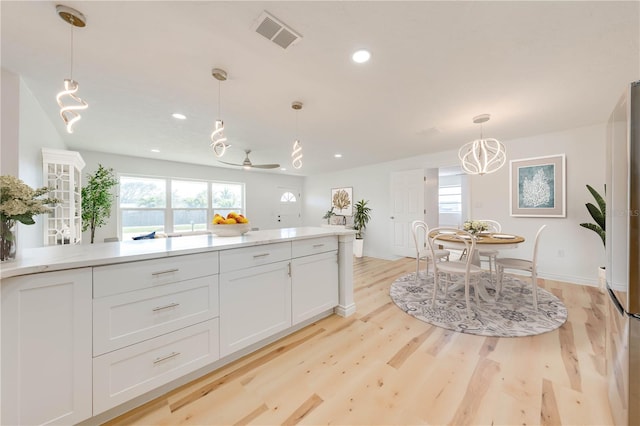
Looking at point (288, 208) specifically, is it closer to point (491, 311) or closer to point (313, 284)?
point (313, 284)

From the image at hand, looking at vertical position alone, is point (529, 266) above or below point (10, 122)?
below

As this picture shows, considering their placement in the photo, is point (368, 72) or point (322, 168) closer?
point (368, 72)

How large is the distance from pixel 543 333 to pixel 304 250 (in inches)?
93.0

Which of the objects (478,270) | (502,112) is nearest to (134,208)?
(478,270)

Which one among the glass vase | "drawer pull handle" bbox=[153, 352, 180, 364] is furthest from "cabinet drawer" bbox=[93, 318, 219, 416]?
the glass vase

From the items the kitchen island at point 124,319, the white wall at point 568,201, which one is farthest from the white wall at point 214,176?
the white wall at point 568,201

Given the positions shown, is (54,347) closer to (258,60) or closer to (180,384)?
(180,384)

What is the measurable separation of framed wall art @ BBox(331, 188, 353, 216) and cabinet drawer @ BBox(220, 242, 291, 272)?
4.68 meters

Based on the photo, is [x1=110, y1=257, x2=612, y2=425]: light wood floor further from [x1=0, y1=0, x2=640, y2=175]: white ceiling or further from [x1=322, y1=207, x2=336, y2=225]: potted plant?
[x1=322, y1=207, x2=336, y2=225]: potted plant

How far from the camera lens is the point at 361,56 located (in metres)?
1.75

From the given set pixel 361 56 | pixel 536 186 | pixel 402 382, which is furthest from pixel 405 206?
pixel 402 382

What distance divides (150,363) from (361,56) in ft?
8.32

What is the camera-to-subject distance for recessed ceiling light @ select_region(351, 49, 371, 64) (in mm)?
1703

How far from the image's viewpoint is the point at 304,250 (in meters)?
2.18
